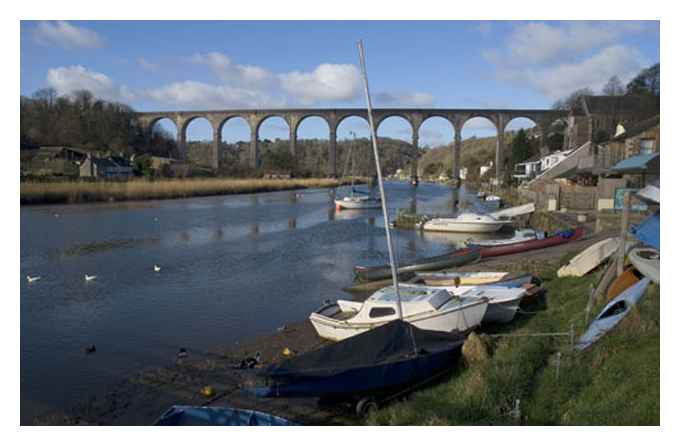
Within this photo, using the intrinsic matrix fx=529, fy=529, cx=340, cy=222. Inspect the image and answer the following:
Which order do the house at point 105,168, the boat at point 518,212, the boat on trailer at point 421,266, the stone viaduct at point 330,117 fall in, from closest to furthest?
the boat on trailer at point 421,266 → the boat at point 518,212 → the house at point 105,168 → the stone viaduct at point 330,117

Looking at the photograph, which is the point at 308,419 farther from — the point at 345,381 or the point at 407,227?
the point at 407,227

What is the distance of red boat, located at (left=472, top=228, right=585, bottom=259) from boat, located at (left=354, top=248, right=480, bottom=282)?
0.91 meters

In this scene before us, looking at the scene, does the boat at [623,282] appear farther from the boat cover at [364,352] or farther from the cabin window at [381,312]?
the cabin window at [381,312]

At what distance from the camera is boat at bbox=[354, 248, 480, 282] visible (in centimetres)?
1812

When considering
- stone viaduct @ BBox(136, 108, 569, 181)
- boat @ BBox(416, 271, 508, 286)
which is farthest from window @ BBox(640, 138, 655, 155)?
stone viaduct @ BBox(136, 108, 569, 181)

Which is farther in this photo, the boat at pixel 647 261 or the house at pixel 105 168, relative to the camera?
the house at pixel 105 168

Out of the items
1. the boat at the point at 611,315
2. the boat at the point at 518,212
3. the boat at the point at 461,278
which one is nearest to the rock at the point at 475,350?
the boat at the point at 611,315

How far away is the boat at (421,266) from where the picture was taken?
714 inches

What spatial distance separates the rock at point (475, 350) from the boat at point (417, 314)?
1.58m

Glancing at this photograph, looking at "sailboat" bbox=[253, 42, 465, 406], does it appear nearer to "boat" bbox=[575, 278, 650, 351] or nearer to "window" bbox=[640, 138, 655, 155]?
"boat" bbox=[575, 278, 650, 351]

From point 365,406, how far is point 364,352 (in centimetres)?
81

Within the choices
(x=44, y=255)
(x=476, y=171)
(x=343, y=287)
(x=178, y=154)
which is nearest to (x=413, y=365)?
(x=343, y=287)

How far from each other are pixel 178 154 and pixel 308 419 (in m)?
117

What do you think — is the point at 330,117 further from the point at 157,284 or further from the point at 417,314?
the point at 417,314
